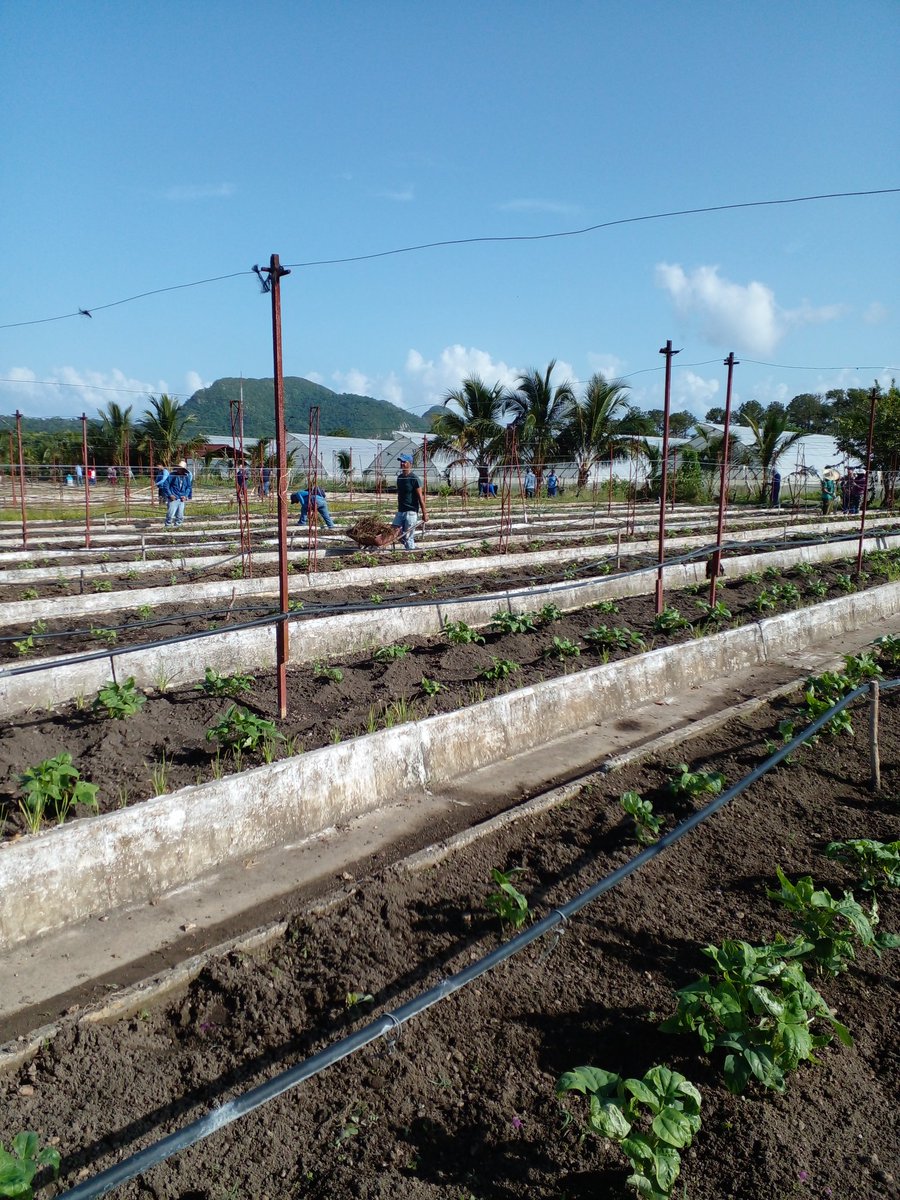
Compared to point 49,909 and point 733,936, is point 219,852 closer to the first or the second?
point 49,909

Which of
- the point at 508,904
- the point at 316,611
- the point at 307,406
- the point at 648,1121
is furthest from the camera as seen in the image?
the point at 307,406

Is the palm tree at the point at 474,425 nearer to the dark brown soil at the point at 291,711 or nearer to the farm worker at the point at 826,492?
the farm worker at the point at 826,492

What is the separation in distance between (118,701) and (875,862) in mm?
4423

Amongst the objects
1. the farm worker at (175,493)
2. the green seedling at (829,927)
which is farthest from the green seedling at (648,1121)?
the farm worker at (175,493)

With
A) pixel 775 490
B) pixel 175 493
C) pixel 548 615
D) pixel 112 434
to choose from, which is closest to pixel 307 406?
pixel 112 434

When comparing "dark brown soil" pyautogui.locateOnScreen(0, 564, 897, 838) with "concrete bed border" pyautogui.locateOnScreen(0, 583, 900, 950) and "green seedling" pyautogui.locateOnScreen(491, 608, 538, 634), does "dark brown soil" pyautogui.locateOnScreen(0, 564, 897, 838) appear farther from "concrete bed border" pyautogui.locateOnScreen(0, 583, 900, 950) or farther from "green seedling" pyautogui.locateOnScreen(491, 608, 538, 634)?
"concrete bed border" pyautogui.locateOnScreen(0, 583, 900, 950)

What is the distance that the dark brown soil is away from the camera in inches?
174

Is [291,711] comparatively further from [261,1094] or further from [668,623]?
[668,623]

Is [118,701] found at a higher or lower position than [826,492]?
lower

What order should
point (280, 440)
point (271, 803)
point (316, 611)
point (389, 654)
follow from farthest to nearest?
point (389, 654) < point (316, 611) < point (280, 440) < point (271, 803)

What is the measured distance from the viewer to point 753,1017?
2684 millimetres

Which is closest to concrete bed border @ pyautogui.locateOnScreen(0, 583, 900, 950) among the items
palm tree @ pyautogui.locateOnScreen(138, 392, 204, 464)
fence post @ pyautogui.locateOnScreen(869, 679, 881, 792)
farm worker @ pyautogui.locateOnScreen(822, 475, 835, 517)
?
fence post @ pyautogui.locateOnScreen(869, 679, 881, 792)

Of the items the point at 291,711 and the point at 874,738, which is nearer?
the point at 874,738

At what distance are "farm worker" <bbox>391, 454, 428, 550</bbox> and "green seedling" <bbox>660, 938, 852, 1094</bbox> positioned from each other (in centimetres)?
1035
